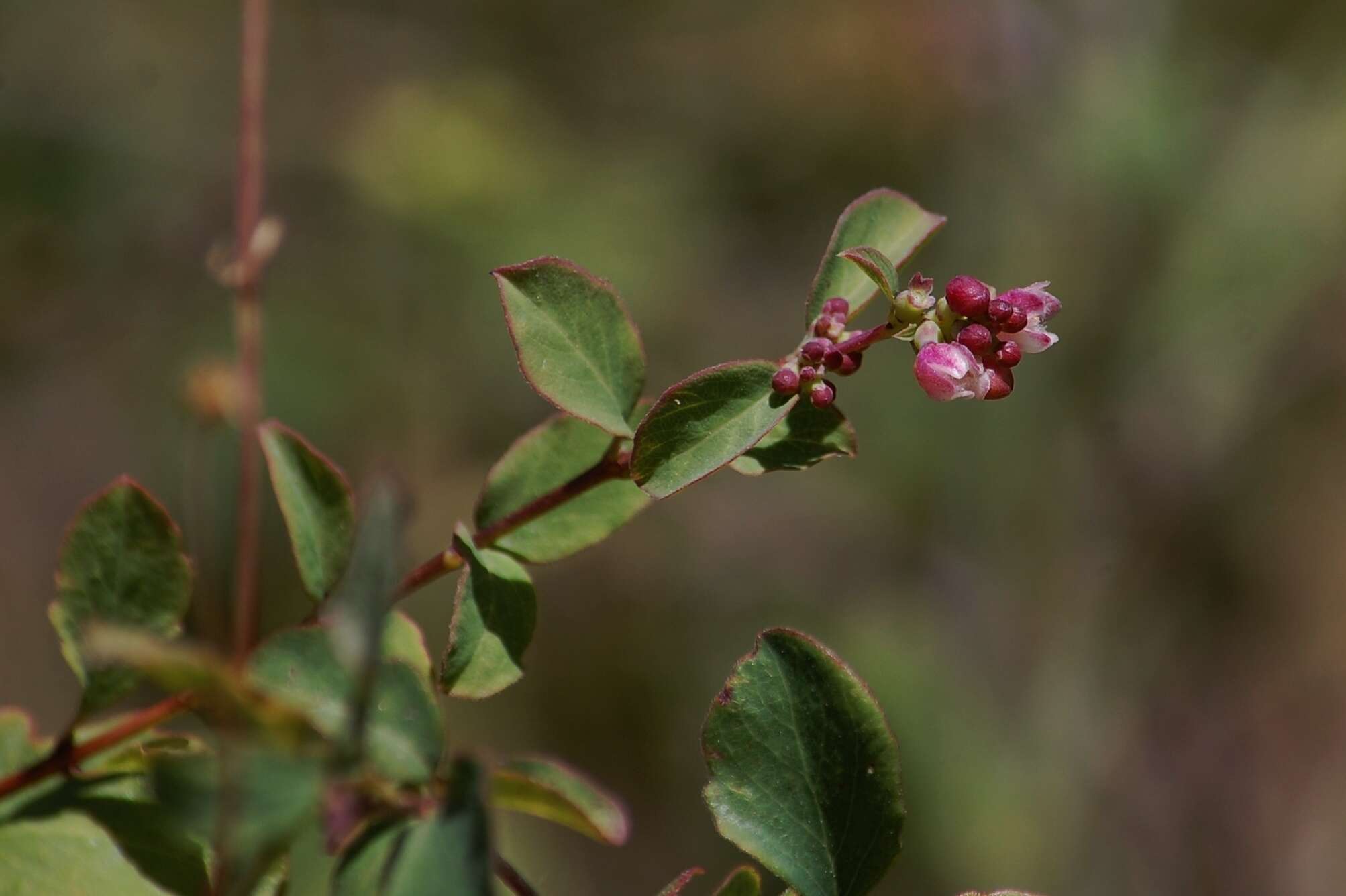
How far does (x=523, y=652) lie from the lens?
0.69 m

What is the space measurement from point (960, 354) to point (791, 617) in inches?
89.4

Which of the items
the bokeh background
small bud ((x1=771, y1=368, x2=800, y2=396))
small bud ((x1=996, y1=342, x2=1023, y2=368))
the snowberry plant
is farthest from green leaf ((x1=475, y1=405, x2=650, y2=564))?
the bokeh background

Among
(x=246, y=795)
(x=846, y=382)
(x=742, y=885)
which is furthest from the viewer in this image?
(x=846, y=382)

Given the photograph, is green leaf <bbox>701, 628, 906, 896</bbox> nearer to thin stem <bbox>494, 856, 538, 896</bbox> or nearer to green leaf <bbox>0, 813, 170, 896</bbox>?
thin stem <bbox>494, 856, 538, 896</bbox>

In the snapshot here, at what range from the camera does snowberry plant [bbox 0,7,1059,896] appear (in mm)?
548

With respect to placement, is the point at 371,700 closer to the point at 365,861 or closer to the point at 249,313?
the point at 365,861

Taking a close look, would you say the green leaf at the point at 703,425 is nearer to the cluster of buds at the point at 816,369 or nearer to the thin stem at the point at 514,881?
the cluster of buds at the point at 816,369

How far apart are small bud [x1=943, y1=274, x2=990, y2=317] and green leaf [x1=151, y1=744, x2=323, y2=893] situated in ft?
1.34

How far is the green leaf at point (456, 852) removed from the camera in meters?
0.49

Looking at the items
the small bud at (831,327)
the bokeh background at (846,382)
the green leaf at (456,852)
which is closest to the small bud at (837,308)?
the small bud at (831,327)

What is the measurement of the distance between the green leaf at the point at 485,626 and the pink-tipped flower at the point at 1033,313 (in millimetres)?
314

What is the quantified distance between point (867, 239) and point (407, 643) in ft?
1.20

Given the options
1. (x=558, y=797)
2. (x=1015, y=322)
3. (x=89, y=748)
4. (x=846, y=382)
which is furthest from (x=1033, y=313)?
(x=846, y=382)

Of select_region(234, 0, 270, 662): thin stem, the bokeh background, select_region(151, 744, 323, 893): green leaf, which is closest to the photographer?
select_region(151, 744, 323, 893): green leaf
